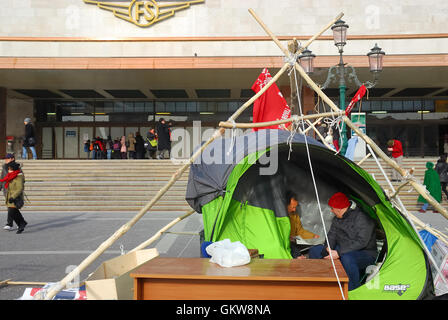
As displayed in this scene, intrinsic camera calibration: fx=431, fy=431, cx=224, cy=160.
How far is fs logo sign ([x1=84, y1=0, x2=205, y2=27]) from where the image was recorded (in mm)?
20906

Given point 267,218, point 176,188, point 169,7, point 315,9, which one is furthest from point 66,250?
point 315,9

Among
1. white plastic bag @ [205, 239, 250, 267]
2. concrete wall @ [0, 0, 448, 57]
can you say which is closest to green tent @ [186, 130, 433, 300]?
white plastic bag @ [205, 239, 250, 267]

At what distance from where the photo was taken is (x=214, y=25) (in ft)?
68.9

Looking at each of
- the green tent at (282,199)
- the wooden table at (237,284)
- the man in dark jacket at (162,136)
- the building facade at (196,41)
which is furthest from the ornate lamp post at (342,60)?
the man in dark jacket at (162,136)

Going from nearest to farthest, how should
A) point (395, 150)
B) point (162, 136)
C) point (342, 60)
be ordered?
point (342, 60) < point (395, 150) < point (162, 136)

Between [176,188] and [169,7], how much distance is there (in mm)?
9879

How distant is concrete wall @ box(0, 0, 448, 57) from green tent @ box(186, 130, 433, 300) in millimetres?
14459

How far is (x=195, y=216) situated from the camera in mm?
12898

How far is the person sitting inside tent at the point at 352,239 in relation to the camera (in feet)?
17.2

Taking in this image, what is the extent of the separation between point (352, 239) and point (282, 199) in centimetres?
166

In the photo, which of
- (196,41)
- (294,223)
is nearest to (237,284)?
(294,223)

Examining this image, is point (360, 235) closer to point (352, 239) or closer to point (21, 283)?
point (352, 239)

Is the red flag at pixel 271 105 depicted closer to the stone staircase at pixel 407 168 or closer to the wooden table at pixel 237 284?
the wooden table at pixel 237 284

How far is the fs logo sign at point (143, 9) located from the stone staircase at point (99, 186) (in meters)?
7.16
